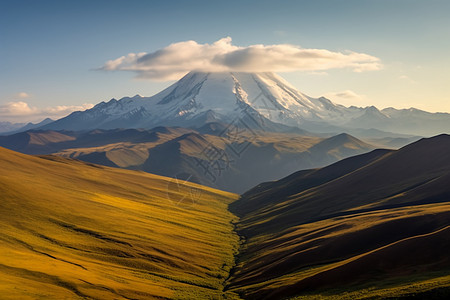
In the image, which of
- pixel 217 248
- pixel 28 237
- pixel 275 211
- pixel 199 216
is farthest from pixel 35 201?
pixel 275 211

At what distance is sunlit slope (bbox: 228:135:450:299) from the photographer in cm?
6619

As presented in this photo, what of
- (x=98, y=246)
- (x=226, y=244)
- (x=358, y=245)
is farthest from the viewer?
(x=226, y=244)

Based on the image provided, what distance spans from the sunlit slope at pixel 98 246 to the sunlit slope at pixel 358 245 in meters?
13.3

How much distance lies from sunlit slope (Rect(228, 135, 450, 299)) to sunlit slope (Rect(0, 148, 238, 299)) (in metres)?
13.3

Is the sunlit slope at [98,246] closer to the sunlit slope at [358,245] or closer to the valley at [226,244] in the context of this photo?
the valley at [226,244]

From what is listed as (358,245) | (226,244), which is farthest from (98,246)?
(358,245)

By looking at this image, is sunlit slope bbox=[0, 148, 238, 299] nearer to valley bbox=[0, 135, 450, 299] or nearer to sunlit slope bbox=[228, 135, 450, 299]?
valley bbox=[0, 135, 450, 299]

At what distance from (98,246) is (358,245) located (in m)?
70.2

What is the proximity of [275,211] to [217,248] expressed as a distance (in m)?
64.7

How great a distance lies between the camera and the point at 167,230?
446 ft

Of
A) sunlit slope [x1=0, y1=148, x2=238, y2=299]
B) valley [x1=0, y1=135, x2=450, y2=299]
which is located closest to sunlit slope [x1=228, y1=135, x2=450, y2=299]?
valley [x1=0, y1=135, x2=450, y2=299]

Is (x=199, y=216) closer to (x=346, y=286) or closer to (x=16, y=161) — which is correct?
(x=16, y=161)

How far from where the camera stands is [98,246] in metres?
104

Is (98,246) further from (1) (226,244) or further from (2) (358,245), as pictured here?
(2) (358,245)
